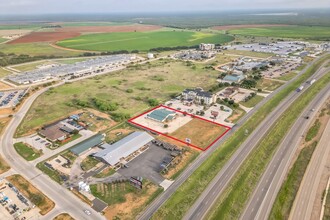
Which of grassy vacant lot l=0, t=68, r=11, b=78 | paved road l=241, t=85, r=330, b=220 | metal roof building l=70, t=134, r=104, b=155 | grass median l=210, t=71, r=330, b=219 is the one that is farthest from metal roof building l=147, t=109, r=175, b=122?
grassy vacant lot l=0, t=68, r=11, b=78

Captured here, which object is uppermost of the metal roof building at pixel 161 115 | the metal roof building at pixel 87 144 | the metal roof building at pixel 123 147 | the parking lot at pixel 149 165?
the metal roof building at pixel 161 115

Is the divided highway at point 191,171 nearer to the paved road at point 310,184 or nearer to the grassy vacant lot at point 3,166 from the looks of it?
the paved road at point 310,184

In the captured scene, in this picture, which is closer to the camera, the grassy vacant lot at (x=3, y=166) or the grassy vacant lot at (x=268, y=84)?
the grassy vacant lot at (x=3, y=166)

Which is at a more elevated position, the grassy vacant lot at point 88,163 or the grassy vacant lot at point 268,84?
the grassy vacant lot at point 268,84

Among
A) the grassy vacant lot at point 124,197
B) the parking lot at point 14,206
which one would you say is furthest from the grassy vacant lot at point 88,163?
the parking lot at point 14,206

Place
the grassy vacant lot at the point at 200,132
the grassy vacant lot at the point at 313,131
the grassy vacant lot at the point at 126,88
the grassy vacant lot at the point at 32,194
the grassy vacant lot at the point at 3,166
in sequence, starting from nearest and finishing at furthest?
the grassy vacant lot at the point at 32,194
the grassy vacant lot at the point at 3,166
the grassy vacant lot at the point at 200,132
the grassy vacant lot at the point at 313,131
the grassy vacant lot at the point at 126,88

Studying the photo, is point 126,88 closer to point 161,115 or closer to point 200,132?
point 161,115

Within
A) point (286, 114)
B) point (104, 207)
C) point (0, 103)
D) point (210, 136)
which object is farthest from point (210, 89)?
point (0, 103)

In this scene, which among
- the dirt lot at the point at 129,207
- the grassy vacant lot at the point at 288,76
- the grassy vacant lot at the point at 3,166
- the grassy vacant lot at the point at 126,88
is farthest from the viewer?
the grassy vacant lot at the point at 288,76
